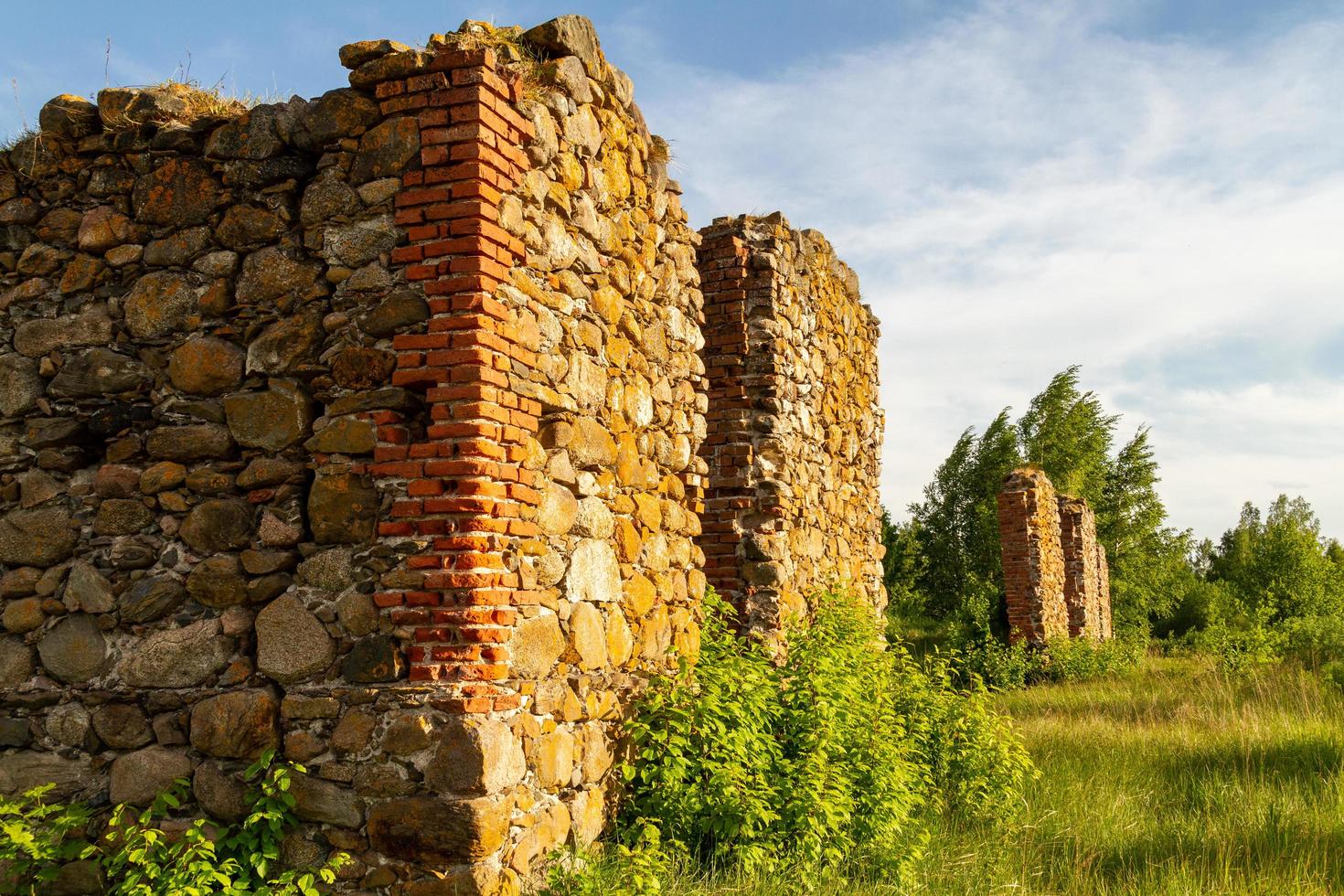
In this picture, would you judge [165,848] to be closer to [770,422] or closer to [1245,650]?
[770,422]

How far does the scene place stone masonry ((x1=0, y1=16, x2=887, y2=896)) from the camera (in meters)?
4.18

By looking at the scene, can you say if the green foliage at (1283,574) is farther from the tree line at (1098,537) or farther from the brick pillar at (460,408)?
the brick pillar at (460,408)

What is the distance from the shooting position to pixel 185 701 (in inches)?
175

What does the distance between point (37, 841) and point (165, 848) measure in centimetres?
63

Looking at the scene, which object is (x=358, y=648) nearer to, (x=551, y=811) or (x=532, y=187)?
(x=551, y=811)

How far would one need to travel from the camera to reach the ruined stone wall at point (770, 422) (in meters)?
7.50

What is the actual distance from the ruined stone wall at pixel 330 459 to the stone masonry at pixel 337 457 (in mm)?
14

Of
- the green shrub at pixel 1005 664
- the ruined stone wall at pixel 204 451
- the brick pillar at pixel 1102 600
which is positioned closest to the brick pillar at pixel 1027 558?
the green shrub at pixel 1005 664

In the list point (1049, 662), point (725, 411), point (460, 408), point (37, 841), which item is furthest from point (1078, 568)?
point (37, 841)

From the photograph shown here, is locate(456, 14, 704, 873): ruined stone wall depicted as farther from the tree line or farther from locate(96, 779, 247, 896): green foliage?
the tree line

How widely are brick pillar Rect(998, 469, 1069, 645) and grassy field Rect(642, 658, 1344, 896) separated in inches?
259

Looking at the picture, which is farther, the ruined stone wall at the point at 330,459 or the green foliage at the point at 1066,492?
the green foliage at the point at 1066,492

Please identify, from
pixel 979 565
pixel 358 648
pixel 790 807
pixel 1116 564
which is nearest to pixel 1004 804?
pixel 790 807

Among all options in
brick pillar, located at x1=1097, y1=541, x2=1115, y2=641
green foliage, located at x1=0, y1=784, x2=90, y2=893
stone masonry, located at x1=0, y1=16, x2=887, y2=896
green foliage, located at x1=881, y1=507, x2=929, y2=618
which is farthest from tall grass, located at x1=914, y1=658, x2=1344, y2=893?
green foliage, located at x1=881, y1=507, x2=929, y2=618
